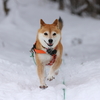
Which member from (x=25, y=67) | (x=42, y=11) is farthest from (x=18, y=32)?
(x=25, y=67)

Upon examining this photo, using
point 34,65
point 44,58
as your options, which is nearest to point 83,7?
point 34,65

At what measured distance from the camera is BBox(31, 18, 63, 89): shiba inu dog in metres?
5.08

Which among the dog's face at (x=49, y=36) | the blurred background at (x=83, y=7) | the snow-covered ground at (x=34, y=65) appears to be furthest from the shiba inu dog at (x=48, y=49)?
A: the blurred background at (x=83, y=7)

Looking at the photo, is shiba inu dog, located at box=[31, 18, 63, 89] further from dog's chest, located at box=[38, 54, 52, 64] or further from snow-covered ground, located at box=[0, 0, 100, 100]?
snow-covered ground, located at box=[0, 0, 100, 100]

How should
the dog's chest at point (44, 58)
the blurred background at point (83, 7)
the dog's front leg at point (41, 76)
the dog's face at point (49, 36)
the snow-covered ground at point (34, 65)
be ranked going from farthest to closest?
1. the blurred background at point (83, 7)
2. the dog's chest at point (44, 58)
3. the dog's front leg at point (41, 76)
4. the dog's face at point (49, 36)
5. the snow-covered ground at point (34, 65)

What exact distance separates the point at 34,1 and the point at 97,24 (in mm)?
6643

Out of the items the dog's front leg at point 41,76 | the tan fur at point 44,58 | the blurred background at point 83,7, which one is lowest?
the dog's front leg at point 41,76

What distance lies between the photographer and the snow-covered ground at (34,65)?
4.79 m

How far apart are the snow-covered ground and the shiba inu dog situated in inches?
12.7

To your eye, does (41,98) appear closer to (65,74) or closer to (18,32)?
(65,74)

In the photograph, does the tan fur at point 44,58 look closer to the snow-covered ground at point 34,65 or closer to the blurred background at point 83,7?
the snow-covered ground at point 34,65

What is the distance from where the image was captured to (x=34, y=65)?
7652mm

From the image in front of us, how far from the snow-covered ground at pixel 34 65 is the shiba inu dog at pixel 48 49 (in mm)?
323

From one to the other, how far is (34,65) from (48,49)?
2.52 meters
